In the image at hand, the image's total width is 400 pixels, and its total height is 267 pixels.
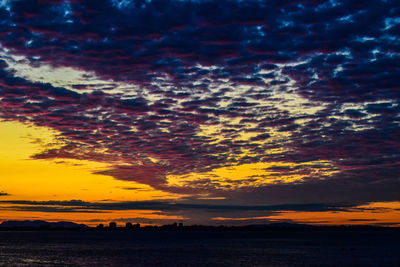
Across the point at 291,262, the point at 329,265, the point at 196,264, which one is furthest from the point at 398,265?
the point at 196,264

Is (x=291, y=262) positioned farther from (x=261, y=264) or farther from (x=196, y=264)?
(x=196, y=264)

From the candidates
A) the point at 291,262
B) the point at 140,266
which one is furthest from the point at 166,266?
the point at 291,262

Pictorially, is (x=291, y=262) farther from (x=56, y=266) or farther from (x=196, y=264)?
(x=56, y=266)

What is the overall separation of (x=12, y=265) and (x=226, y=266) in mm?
42485

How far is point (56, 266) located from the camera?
9062 cm

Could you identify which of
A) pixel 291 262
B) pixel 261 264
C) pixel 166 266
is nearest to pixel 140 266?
pixel 166 266

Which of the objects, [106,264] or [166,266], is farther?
[106,264]

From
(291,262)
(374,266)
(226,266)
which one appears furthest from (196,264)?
(374,266)

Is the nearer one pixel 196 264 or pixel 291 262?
pixel 196 264

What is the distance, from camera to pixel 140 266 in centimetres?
8956

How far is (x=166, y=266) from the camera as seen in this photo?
88.9 m

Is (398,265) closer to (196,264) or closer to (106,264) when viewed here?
(196,264)

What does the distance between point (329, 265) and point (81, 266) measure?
1960 inches

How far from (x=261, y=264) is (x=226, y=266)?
8.41 m
